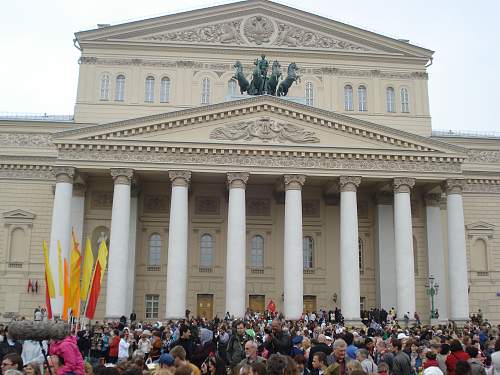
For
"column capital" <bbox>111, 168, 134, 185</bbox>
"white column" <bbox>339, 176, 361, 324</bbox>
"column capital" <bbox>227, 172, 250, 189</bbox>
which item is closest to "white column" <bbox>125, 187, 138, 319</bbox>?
"column capital" <bbox>111, 168, 134, 185</bbox>

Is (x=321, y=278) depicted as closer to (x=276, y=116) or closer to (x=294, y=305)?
(x=294, y=305)

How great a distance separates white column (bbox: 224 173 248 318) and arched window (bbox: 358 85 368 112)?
53.4 feet

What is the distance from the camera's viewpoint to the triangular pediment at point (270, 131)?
116 feet

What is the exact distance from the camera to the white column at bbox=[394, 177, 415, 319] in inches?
1385

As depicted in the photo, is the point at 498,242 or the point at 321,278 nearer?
the point at 321,278

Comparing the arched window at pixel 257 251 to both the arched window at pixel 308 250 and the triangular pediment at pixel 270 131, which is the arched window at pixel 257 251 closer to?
the arched window at pixel 308 250

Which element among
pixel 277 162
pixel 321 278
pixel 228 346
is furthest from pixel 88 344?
pixel 321 278

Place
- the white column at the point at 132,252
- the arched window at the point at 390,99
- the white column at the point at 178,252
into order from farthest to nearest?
the arched window at the point at 390,99
the white column at the point at 132,252
the white column at the point at 178,252

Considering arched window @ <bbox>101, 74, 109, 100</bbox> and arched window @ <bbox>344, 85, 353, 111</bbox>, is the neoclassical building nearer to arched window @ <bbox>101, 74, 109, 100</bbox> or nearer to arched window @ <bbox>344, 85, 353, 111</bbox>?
arched window @ <bbox>344, 85, 353, 111</bbox>

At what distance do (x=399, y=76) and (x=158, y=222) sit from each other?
74.2 ft

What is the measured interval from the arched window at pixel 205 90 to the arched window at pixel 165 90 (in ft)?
8.56

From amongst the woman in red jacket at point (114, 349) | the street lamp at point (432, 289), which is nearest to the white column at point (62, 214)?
the woman in red jacket at point (114, 349)

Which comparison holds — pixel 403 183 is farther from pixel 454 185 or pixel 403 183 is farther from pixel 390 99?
pixel 390 99

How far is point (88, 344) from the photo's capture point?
20.8m
